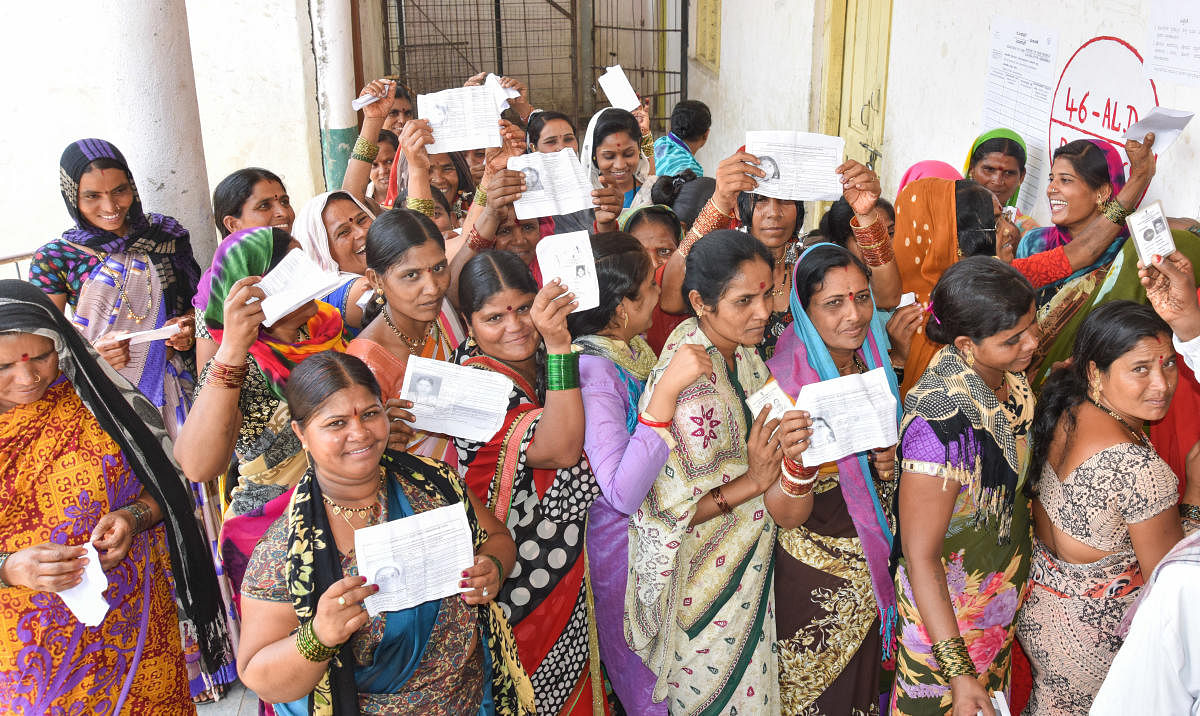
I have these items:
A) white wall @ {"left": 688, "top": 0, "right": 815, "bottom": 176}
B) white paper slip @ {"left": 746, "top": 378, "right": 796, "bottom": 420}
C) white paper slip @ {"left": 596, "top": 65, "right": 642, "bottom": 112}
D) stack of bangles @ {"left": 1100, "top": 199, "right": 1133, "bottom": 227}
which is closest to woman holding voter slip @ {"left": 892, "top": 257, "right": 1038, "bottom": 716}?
white paper slip @ {"left": 746, "top": 378, "right": 796, "bottom": 420}

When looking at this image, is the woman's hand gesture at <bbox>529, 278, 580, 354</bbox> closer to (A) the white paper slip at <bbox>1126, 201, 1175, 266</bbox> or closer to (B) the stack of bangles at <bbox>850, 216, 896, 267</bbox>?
(B) the stack of bangles at <bbox>850, 216, 896, 267</bbox>

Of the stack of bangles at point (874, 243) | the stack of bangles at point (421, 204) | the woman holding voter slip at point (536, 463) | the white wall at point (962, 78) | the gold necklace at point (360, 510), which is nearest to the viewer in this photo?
the gold necklace at point (360, 510)

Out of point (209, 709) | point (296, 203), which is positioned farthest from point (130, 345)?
point (296, 203)

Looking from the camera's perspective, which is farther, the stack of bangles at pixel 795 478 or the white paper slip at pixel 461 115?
the white paper slip at pixel 461 115

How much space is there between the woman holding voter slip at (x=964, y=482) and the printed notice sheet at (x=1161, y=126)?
1.00 metres

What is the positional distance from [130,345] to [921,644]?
3049 mm

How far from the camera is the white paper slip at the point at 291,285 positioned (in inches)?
106

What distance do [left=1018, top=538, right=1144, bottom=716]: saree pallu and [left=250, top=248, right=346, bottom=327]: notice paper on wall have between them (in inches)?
86.7

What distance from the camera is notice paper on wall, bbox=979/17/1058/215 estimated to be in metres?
4.57

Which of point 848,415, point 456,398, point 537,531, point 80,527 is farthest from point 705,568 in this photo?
point 80,527

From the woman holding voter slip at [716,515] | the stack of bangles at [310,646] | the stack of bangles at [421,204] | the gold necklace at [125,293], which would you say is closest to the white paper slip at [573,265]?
the woman holding voter slip at [716,515]

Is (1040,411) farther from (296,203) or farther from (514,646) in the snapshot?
(296,203)

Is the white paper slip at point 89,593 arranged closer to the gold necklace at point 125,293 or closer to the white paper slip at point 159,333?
the white paper slip at point 159,333

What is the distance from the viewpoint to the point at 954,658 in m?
2.53
